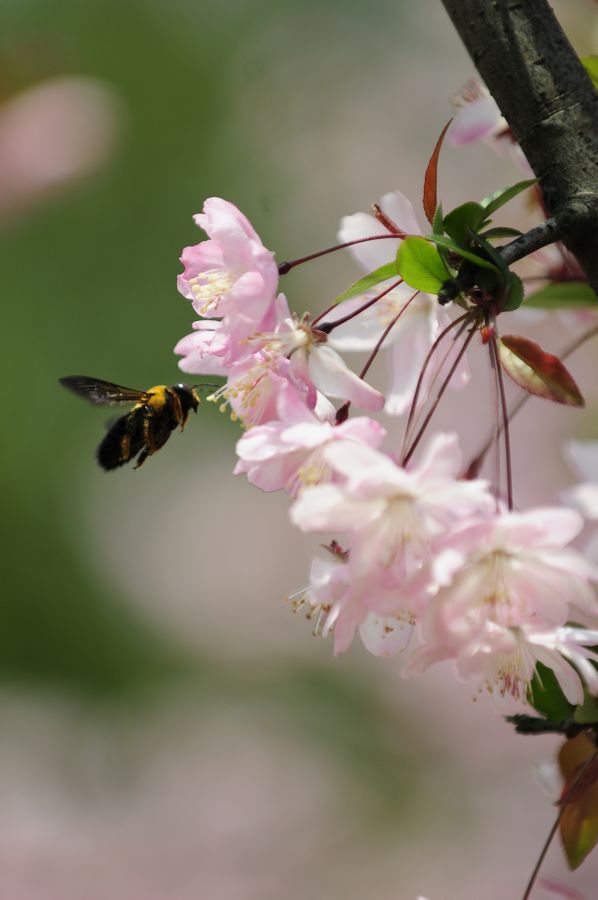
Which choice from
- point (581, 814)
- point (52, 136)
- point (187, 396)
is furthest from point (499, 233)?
point (52, 136)

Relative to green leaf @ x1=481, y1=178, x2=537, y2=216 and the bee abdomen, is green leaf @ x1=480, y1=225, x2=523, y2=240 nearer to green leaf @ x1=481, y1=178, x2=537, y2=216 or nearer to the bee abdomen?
green leaf @ x1=481, y1=178, x2=537, y2=216

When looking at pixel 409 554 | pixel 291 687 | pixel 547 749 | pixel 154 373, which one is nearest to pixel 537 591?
pixel 409 554

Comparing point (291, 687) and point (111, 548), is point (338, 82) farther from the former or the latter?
point (291, 687)

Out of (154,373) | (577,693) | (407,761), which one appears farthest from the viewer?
(154,373)

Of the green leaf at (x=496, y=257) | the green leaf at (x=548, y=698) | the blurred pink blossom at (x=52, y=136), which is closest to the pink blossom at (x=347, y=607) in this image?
the green leaf at (x=548, y=698)

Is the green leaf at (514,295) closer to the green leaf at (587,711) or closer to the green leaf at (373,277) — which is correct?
the green leaf at (373,277)

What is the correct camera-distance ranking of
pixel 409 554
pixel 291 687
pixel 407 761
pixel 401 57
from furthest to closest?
pixel 401 57 → pixel 291 687 → pixel 407 761 → pixel 409 554

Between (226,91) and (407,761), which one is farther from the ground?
(226,91)
